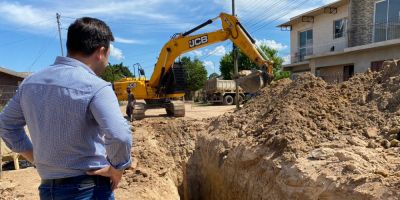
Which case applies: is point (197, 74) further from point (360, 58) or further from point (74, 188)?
point (74, 188)

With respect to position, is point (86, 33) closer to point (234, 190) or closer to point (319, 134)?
point (319, 134)

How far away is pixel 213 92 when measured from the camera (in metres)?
27.5

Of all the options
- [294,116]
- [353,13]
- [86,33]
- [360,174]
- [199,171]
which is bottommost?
[199,171]

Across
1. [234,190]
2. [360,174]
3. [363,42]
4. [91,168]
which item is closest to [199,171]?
[234,190]

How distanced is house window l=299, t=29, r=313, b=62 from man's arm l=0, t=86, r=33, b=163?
2279 centimetres

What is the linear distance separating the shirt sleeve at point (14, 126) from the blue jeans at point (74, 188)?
1.24 feet

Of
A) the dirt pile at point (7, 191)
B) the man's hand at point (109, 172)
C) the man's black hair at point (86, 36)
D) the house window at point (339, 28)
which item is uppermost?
the house window at point (339, 28)

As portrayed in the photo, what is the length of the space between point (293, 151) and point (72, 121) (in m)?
3.05

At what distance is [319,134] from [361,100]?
1230 mm

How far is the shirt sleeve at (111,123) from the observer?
1.97 m

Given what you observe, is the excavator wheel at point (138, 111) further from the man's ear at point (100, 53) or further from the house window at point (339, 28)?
the house window at point (339, 28)

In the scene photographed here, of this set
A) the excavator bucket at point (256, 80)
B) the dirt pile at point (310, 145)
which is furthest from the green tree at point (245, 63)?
the dirt pile at point (310, 145)

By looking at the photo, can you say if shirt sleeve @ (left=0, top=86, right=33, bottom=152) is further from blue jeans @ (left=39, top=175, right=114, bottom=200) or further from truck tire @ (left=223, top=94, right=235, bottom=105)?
truck tire @ (left=223, top=94, right=235, bottom=105)

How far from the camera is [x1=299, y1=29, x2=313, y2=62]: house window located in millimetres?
23547
